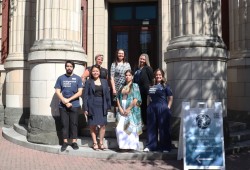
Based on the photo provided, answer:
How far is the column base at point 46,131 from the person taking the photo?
7.70 meters

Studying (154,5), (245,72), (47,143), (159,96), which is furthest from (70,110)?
(154,5)

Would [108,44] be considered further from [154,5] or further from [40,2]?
[40,2]

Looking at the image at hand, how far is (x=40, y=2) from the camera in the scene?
814 centimetres

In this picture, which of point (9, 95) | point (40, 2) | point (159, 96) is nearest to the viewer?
point (159, 96)

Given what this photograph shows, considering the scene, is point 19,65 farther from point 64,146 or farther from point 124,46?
point 64,146

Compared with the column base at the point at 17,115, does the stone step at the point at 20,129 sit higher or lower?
lower

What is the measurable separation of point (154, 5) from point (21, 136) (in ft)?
22.4

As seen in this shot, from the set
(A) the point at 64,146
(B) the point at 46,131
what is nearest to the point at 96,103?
(A) the point at 64,146

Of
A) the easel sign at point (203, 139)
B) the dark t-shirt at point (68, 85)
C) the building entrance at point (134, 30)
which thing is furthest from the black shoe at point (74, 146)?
the building entrance at point (134, 30)

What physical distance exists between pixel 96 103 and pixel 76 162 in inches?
50.4

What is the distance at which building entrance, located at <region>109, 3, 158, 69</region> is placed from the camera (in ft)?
40.8

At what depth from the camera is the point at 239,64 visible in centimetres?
1003

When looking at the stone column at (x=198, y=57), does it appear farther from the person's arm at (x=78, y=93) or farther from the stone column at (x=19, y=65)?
the stone column at (x=19, y=65)

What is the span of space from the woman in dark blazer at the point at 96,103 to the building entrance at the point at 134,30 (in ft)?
18.0
